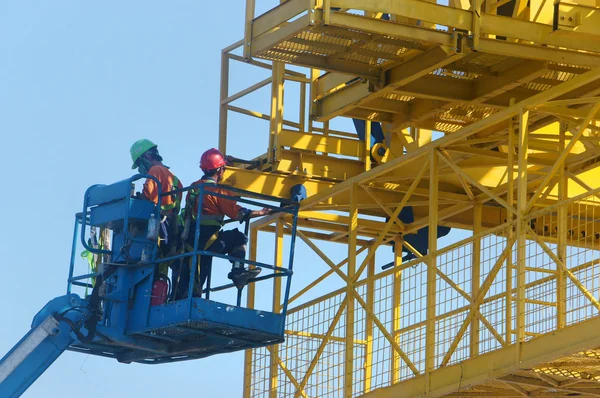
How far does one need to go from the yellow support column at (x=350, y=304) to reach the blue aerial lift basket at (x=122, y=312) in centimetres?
191

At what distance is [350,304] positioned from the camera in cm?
2555

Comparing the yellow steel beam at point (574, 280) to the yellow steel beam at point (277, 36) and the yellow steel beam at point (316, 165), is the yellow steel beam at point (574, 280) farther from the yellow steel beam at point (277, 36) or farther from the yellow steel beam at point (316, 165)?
the yellow steel beam at point (316, 165)

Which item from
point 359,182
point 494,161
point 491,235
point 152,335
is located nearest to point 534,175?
point 494,161

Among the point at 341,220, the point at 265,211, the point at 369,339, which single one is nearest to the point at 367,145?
the point at 341,220

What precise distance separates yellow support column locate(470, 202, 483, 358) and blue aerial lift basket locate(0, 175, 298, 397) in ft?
10.2

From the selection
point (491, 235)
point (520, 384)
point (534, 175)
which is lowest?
point (520, 384)

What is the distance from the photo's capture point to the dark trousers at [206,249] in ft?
76.6

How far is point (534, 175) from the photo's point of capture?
27.6 metres

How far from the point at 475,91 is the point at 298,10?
4.13 m

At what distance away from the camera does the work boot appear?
2380 centimetres

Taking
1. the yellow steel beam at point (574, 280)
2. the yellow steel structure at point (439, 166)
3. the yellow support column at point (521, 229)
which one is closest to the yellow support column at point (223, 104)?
the yellow steel structure at point (439, 166)

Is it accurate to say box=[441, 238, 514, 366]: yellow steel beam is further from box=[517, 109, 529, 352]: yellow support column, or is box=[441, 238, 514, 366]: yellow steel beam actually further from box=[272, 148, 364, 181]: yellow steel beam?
box=[272, 148, 364, 181]: yellow steel beam

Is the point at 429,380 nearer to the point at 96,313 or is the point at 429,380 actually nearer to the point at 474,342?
the point at 474,342

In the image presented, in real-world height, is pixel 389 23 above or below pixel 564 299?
above
